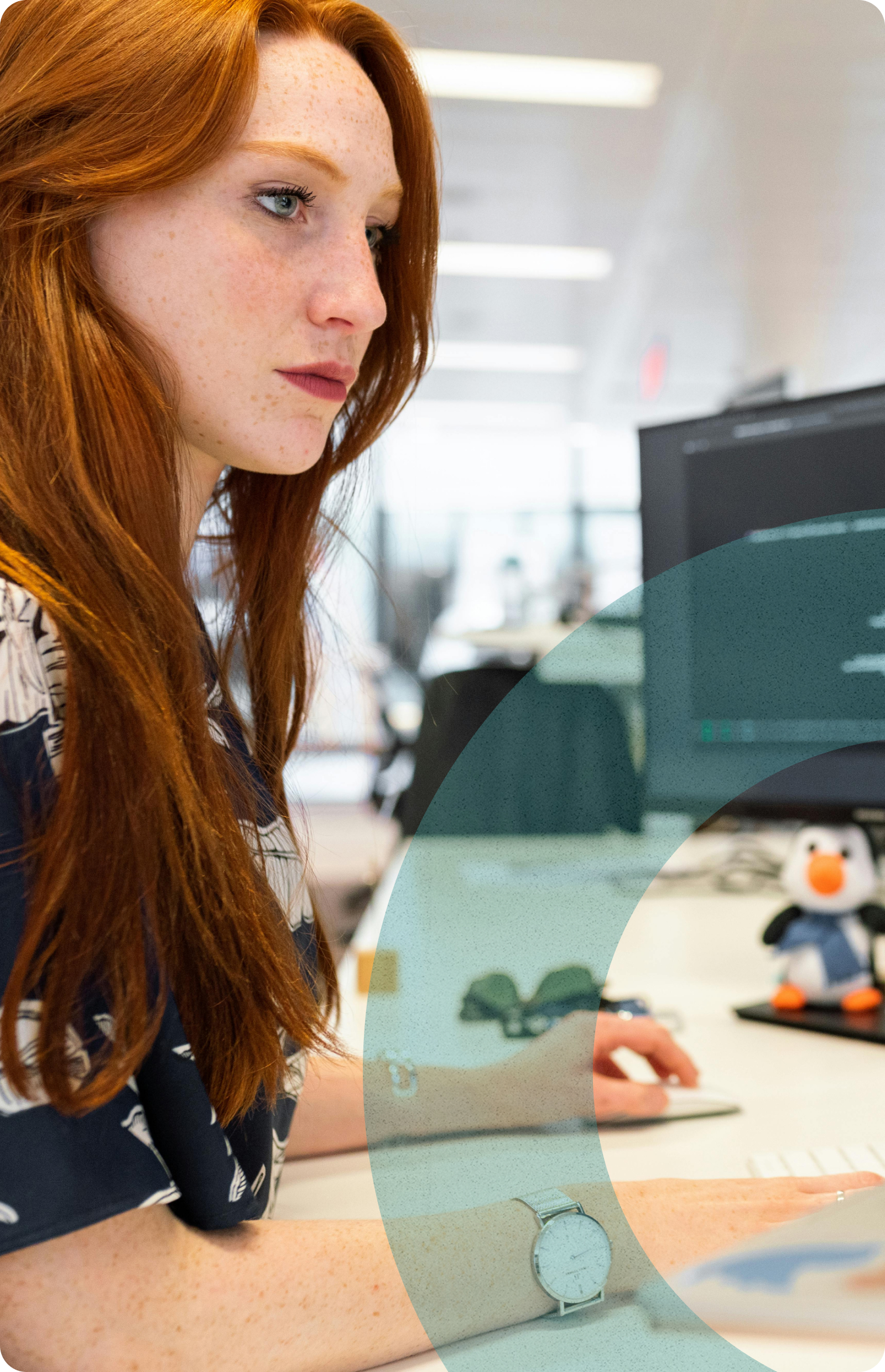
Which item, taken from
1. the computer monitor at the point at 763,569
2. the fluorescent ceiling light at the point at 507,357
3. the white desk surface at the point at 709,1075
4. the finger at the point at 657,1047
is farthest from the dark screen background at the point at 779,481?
the fluorescent ceiling light at the point at 507,357

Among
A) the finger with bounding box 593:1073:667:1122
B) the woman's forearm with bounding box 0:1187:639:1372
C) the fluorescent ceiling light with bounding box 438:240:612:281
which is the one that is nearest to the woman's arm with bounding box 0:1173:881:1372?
the woman's forearm with bounding box 0:1187:639:1372

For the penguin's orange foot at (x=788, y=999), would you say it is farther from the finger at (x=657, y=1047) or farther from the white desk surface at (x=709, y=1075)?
the finger at (x=657, y=1047)

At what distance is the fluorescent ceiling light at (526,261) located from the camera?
5.77 metres

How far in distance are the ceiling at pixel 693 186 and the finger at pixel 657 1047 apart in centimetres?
102

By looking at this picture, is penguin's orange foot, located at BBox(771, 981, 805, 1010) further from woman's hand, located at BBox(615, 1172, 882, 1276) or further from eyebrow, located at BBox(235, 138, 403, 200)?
eyebrow, located at BBox(235, 138, 403, 200)

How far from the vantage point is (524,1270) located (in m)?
0.55

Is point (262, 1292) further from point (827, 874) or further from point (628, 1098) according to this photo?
point (827, 874)

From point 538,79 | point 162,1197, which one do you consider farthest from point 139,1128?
point 538,79

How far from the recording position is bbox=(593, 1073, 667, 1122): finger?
74 cm

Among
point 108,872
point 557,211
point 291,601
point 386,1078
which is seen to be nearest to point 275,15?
point 291,601

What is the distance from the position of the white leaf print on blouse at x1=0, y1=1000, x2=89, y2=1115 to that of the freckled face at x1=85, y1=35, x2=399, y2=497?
1.17 ft

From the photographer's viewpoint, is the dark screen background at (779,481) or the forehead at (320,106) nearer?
the forehead at (320,106)

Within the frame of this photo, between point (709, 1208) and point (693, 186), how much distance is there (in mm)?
5215
